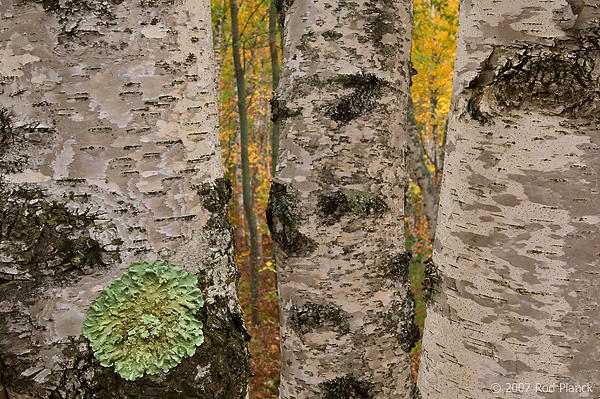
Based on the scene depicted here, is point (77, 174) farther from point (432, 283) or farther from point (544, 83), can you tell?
point (544, 83)

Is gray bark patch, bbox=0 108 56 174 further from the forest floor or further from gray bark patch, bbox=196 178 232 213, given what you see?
the forest floor

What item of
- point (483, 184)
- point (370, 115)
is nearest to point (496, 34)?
point (483, 184)

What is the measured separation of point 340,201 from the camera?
1643 millimetres

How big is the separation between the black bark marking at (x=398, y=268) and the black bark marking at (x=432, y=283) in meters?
0.51

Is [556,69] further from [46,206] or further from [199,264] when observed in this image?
[46,206]

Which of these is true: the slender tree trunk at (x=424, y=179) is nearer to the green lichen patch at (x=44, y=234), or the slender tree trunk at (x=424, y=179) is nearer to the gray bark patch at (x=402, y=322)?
the gray bark patch at (x=402, y=322)

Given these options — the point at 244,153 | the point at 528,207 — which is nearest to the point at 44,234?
the point at 528,207

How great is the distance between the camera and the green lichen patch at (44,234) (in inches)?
36.4

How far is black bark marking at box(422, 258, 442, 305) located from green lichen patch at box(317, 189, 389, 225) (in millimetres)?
476

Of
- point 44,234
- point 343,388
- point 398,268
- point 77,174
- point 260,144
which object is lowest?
point 260,144

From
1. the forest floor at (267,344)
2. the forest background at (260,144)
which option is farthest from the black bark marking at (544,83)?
the forest floor at (267,344)

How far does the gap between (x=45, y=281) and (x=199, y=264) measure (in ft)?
1.18

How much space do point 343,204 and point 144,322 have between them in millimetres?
928

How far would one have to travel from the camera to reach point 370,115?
1.68 meters
